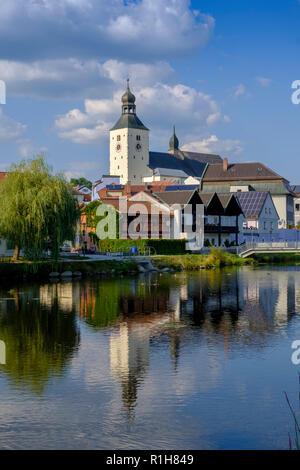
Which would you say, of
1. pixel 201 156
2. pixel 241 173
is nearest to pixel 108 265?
pixel 241 173

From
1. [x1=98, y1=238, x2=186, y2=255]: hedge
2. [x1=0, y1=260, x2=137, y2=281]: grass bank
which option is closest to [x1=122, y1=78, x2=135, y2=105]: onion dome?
[x1=98, y1=238, x2=186, y2=255]: hedge

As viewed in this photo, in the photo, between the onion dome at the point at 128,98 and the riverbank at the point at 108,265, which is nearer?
the riverbank at the point at 108,265

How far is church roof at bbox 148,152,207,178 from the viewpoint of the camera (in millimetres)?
163875

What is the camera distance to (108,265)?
152 feet

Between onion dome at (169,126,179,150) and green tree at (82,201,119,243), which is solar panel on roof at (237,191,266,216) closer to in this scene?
green tree at (82,201,119,243)

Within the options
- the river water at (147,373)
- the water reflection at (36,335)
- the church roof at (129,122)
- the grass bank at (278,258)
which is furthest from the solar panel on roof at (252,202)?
the church roof at (129,122)

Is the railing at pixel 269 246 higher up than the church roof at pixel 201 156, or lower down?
lower down

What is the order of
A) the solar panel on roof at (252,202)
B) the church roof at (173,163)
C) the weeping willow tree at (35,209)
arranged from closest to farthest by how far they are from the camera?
the weeping willow tree at (35,209) < the solar panel on roof at (252,202) < the church roof at (173,163)

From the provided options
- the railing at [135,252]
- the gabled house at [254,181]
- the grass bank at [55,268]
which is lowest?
the grass bank at [55,268]

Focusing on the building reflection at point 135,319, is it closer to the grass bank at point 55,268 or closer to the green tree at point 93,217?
the grass bank at point 55,268

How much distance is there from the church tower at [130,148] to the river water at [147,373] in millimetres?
130735

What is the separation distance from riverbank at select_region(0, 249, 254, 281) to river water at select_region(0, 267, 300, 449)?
411 inches

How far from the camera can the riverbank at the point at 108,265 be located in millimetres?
39875
